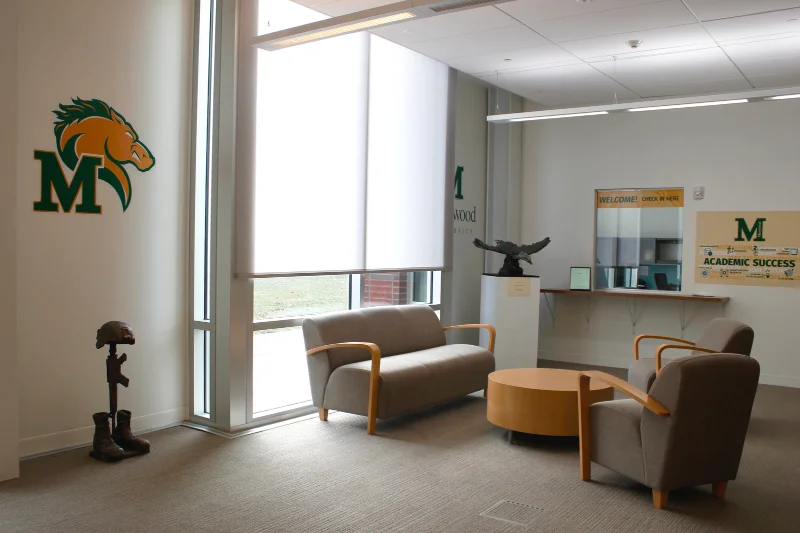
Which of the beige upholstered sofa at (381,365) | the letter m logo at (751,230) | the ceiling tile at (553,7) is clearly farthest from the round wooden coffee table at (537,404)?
the letter m logo at (751,230)

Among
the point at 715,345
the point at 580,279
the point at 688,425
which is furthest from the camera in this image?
the point at 580,279

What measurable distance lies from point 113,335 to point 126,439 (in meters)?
0.75

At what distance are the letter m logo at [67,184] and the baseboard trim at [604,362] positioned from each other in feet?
20.3

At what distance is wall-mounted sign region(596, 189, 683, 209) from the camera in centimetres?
879

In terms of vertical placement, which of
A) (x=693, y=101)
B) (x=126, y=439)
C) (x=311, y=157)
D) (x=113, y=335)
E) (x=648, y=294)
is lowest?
(x=126, y=439)

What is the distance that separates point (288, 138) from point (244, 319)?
5.03ft

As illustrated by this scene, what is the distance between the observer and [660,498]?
13.9ft

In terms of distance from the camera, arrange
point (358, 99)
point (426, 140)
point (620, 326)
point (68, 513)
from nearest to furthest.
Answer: point (68, 513), point (358, 99), point (426, 140), point (620, 326)

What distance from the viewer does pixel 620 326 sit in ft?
30.1

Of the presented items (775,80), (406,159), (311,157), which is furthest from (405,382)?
(775,80)

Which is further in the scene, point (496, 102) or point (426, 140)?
point (496, 102)

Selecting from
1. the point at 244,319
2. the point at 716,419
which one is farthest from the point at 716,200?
the point at 244,319

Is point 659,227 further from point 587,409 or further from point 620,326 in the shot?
point 587,409

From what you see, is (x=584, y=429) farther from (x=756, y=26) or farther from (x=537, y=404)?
(x=756, y=26)
